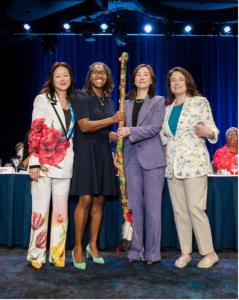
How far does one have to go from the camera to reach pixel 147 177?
2811 millimetres

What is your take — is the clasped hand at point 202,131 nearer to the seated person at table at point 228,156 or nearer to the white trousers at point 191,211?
the white trousers at point 191,211

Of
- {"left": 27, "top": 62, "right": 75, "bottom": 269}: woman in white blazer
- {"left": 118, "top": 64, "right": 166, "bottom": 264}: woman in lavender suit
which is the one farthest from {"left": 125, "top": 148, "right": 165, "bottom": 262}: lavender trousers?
{"left": 27, "top": 62, "right": 75, "bottom": 269}: woman in white blazer

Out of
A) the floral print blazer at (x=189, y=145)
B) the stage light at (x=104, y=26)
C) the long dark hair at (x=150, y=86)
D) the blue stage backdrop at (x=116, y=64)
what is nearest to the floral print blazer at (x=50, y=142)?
the long dark hair at (x=150, y=86)

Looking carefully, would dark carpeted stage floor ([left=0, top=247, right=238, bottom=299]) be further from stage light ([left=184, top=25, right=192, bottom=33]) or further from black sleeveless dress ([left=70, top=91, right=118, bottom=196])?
stage light ([left=184, top=25, right=192, bottom=33])

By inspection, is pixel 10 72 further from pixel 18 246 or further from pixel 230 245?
pixel 230 245

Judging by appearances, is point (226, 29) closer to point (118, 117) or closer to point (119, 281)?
point (118, 117)

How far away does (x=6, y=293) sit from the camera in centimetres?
217

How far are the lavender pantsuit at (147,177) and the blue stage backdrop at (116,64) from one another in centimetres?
596

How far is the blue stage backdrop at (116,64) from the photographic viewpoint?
28.2 feet

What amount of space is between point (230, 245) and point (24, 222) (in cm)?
172

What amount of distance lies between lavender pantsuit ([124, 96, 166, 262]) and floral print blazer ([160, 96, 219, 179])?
78mm

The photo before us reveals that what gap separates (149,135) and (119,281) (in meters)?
0.99

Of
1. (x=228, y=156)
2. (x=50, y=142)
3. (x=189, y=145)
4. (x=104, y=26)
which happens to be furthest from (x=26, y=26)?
(x=189, y=145)

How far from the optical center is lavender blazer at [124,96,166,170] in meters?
2.74
